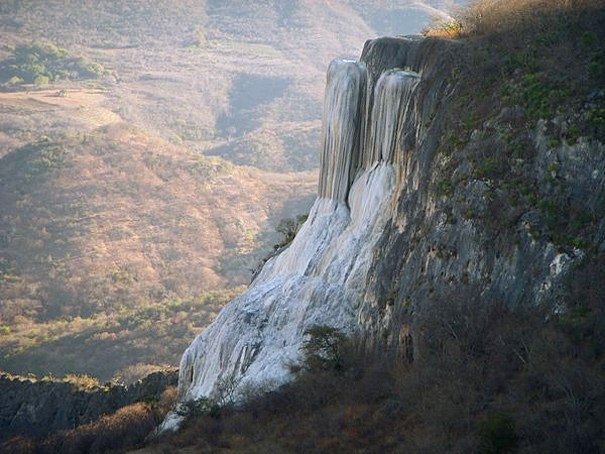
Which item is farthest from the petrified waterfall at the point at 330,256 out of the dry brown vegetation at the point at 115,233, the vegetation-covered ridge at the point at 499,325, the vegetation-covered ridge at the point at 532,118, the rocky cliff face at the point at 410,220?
the dry brown vegetation at the point at 115,233

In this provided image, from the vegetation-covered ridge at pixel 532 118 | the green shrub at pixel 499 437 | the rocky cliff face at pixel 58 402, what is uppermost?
the vegetation-covered ridge at pixel 532 118

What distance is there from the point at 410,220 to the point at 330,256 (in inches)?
166

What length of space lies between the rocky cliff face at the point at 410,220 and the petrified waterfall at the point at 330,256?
4 cm

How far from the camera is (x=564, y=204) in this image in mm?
21062

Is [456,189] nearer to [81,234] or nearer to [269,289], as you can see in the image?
[269,289]

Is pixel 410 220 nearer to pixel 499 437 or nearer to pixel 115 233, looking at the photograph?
pixel 499 437

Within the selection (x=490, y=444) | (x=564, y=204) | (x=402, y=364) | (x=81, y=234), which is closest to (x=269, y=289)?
(x=402, y=364)

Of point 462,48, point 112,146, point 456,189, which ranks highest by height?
point 462,48

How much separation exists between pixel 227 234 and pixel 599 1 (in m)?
113

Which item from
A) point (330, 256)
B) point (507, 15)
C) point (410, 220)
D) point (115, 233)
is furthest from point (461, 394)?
point (115, 233)

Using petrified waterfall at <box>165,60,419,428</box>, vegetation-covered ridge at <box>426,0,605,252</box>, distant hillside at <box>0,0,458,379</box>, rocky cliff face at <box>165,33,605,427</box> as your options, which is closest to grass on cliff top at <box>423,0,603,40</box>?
vegetation-covered ridge at <box>426,0,605,252</box>

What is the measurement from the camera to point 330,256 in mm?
28828

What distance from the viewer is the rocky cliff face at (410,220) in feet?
69.3

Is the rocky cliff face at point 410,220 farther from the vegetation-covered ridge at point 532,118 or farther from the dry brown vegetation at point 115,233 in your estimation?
the dry brown vegetation at point 115,233
